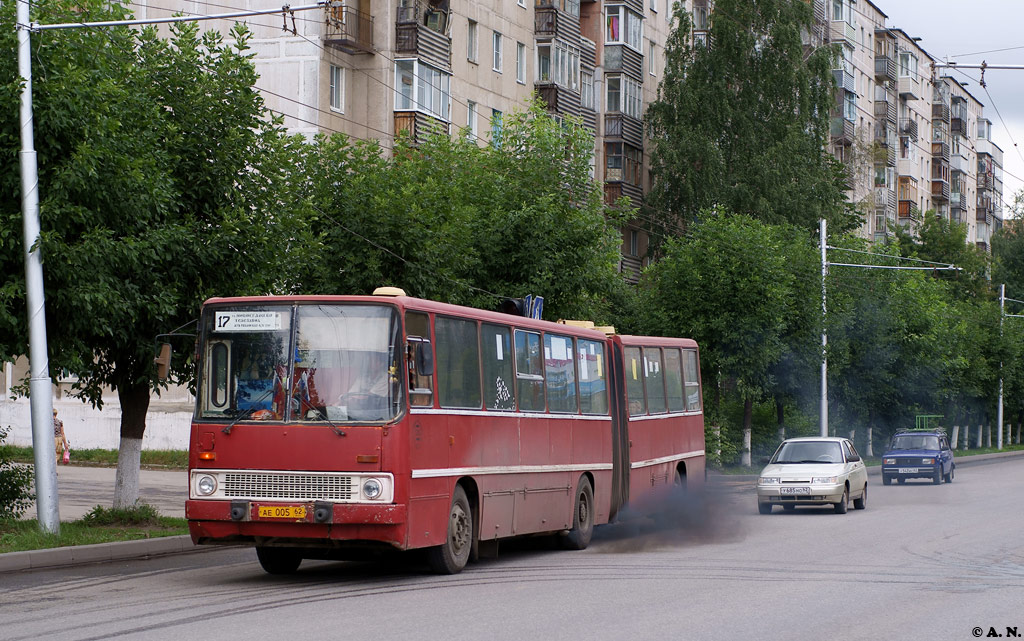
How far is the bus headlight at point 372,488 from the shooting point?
550 inches

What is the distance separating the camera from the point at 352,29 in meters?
44.5

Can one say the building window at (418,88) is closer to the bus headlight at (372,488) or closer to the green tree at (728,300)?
the green tree at (728,300)

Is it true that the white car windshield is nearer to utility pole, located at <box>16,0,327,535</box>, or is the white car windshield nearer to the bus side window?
the bus side window

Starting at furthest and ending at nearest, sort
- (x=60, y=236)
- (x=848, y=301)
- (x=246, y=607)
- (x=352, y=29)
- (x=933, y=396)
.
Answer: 1. (x=933, y=396)
2. (x=848, y=301)
3. (x=352, y=29)
4. (x=60, y=236)
5. (x=246, y=607)

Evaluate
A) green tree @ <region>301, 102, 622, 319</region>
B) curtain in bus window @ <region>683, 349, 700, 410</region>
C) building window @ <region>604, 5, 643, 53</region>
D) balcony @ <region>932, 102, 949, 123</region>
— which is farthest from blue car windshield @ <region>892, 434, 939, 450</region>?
balcony @ <region>932, 102, 949, 123</region>

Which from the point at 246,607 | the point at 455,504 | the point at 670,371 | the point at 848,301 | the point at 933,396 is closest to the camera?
the point at 246,607

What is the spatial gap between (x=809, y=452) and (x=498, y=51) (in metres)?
28.1

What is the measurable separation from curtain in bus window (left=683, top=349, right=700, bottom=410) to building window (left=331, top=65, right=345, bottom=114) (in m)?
21.0

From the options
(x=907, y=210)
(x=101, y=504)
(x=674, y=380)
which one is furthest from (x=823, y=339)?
(x=907, y=210)

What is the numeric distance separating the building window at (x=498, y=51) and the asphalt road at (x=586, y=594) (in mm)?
33863

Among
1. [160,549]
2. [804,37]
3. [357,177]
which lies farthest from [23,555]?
[804,37]

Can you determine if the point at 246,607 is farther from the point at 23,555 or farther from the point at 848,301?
the point at 848,301

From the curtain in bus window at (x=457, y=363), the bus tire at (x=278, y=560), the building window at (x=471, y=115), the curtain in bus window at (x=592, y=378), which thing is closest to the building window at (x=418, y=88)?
the building window at (x=471, y=115)

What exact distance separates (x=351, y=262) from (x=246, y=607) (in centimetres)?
1680
